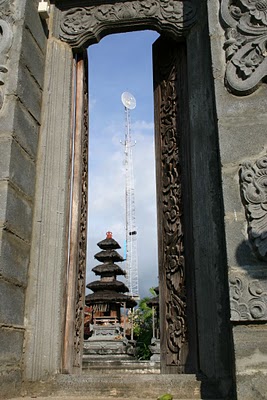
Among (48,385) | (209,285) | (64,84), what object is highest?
(64,84)

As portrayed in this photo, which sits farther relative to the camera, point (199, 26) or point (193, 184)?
point (199, 26)

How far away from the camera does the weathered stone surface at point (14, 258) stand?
12.9 ft

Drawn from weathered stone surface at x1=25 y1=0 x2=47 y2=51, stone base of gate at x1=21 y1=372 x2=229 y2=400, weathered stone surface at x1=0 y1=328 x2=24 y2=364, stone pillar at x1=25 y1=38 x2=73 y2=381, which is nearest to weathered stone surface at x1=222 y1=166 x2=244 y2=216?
stone base of gate at x1=21 y1=372 x2=229 y2=400

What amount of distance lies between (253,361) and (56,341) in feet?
6.29

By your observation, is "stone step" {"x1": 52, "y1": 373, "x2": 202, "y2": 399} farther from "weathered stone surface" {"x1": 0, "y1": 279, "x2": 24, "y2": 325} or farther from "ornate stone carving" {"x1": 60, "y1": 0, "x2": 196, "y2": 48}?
"ornate stone carving" {"x1": 60, "y1": 0, "x2": 196, "y2": 48}

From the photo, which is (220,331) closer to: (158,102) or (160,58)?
(158,102)

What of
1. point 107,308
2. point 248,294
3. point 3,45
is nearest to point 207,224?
point 248,294

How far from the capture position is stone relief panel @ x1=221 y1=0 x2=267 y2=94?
13.2ft

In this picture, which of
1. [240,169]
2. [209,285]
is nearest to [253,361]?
[209,285]

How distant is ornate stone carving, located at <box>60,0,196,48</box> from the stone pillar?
232 millimetres

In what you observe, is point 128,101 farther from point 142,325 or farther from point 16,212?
point 16,212

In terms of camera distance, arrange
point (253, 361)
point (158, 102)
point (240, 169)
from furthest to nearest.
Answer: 1. point (158, 102)
2. point (240, 169)
3. point (253, 361)

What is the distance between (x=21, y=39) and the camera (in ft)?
15.1

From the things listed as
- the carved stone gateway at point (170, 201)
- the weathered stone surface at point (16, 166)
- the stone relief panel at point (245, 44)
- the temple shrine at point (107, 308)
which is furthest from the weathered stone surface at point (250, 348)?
the temple shrine at point (107, 308)
